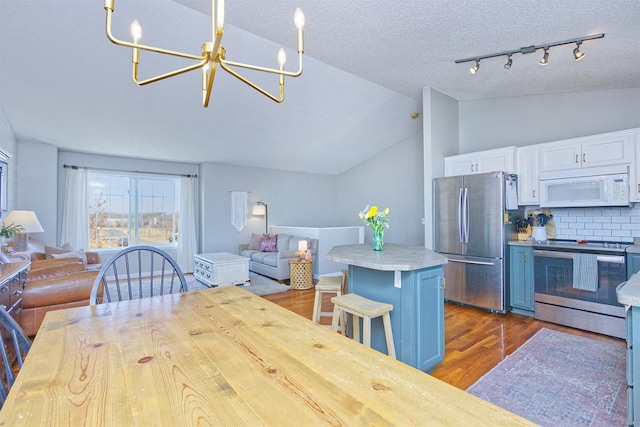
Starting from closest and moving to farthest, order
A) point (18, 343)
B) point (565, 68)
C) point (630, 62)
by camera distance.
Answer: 1. point (18, 343)
2. point (630, 62)
3. point (565, 68)

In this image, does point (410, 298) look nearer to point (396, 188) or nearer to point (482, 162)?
point (482, 162)

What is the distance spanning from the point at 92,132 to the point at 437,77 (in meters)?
5.00

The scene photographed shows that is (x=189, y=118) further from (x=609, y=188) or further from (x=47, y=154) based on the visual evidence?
(x=609, y=188)

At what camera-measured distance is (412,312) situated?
2.21 m

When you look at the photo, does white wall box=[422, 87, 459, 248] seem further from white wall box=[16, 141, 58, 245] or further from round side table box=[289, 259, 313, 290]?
white wall box=[16, 141, 58, 245]

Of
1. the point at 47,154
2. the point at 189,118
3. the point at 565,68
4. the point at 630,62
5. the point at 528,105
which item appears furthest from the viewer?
the point at 47,154

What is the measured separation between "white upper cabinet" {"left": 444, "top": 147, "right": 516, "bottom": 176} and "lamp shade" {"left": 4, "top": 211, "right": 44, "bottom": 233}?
560cm

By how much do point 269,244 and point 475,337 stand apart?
427cm

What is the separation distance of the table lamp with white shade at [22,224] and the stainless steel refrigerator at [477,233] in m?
5.31

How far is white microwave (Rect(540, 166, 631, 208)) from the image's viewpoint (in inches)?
129

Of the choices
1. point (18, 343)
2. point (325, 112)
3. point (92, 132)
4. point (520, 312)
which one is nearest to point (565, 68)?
point (520, 312)

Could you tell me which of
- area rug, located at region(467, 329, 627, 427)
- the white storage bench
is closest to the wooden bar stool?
area rug, located at region(467, 329, 627, 427)

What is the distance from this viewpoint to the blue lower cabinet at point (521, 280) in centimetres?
364

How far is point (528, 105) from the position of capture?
14.1ft
